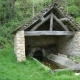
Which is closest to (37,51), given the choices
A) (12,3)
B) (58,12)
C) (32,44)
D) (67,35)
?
(32,44)

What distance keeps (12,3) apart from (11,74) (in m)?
14.0

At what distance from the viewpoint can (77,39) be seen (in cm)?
1181

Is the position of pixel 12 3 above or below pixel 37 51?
above

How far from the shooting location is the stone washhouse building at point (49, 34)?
10.8 meters

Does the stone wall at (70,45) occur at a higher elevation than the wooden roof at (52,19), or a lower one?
lower

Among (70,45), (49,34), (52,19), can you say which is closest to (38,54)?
(70,45)

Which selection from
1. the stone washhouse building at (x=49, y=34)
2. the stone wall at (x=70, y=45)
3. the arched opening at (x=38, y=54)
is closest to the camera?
the stone washhouse building at (x=49, y=34)

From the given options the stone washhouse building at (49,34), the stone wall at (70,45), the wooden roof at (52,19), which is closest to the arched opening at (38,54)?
the stone washhouse building at (49,34)

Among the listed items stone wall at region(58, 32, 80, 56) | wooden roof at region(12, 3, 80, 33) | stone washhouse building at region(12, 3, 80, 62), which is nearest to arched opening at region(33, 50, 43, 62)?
stone washhouse building at region(12, 3, 80, 62)

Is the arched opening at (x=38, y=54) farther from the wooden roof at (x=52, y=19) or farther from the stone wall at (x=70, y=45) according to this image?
the wooden roof at (x=52, y=19)

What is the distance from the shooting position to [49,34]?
38.2ft

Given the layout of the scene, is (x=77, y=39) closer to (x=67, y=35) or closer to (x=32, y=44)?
(x=67, y=35)

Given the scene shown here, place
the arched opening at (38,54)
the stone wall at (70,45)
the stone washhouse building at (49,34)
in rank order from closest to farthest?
the stone washhouse building at (49,34), the stone wall at (70,45), the arched opening at (38,54)

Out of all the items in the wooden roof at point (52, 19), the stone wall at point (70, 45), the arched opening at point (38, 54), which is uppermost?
the wooden roof at point (52, 19)
